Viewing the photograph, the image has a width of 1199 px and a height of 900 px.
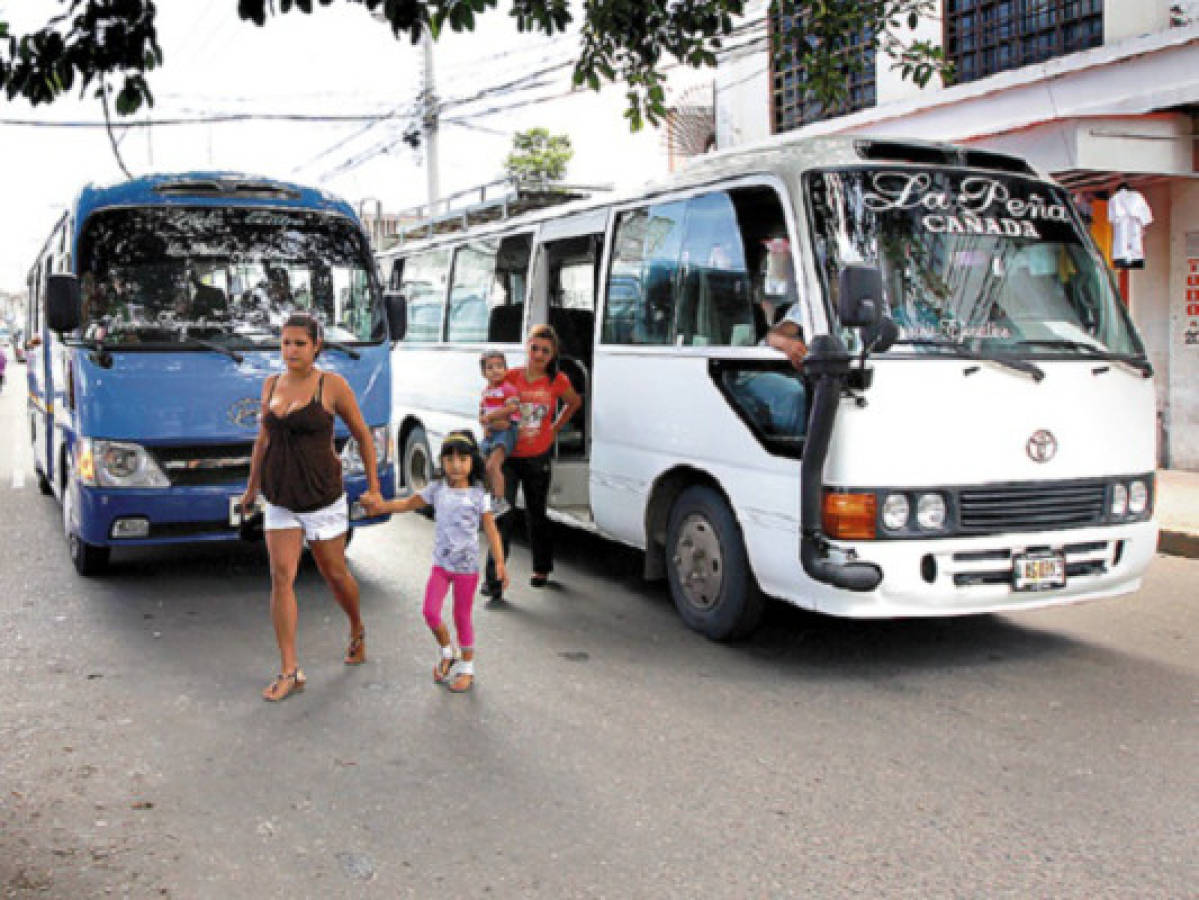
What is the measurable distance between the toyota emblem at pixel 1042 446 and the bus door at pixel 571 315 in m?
3.26

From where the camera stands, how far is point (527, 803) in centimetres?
404

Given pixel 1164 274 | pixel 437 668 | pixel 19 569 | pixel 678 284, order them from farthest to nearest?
pixel 1164 274 < pixel 19 569 < pixel 678 284 < pixel 437 668

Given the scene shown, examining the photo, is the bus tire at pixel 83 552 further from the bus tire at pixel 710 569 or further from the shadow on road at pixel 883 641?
the bus tire at pixel 710 569

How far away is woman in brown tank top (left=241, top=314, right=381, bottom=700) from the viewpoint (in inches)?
208

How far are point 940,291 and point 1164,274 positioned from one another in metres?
7.83

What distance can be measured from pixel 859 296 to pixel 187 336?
14.1 ft

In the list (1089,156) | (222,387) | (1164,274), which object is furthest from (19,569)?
(1164,274)

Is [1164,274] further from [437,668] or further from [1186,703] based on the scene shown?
[437,668]

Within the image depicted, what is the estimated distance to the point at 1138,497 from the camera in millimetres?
5734

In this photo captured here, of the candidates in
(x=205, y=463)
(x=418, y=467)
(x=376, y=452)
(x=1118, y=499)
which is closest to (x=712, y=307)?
(x=1118, y=499)

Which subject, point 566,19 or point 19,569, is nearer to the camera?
point 566,19

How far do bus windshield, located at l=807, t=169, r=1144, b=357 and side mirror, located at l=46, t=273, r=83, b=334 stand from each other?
4.43 m

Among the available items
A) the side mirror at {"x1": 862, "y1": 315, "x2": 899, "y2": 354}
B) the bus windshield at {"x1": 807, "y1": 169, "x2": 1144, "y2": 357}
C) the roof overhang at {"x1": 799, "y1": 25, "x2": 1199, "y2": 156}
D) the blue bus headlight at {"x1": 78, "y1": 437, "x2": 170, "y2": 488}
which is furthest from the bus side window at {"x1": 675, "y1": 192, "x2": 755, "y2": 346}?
the roof overhang at {"x1": 799, "y1": 25, "x2": 1199, "y2": 156}

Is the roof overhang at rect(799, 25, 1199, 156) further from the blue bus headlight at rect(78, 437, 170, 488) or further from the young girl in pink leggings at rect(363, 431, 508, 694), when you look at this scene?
the blue bus headlight at rect(78, 437, 170, 488)
